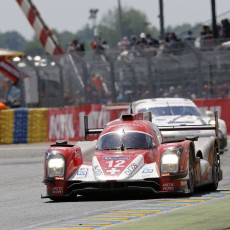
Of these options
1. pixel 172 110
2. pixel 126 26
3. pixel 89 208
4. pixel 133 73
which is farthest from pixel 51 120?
pixel 126 26

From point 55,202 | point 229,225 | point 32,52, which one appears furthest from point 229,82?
point 32,52

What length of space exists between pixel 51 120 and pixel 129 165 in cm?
1755

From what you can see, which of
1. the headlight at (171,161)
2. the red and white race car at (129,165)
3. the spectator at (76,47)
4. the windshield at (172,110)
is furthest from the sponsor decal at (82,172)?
the spectator at (76,47)

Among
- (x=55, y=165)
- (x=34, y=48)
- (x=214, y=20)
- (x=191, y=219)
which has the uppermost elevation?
(x=34, y=48)

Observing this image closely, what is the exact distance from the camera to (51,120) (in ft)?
108

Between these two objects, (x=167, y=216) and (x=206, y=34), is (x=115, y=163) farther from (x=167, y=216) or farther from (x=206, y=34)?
(x=206, y=34)

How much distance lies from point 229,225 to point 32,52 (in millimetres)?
169848

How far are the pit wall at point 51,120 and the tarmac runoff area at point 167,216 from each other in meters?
17.5

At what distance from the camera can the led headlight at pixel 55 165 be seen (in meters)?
15.7

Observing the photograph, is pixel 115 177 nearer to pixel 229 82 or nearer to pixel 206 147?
pixel 206 147

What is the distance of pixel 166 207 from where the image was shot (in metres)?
13.8

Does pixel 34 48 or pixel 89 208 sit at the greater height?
pixel 34 48

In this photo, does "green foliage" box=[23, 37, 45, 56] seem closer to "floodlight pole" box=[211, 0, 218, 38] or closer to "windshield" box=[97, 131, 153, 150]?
"floodlight pole" box=[211, 0, 218, 38]

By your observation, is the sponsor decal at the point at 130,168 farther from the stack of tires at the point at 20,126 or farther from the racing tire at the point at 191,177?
the stack of tires at the point at 20,126
